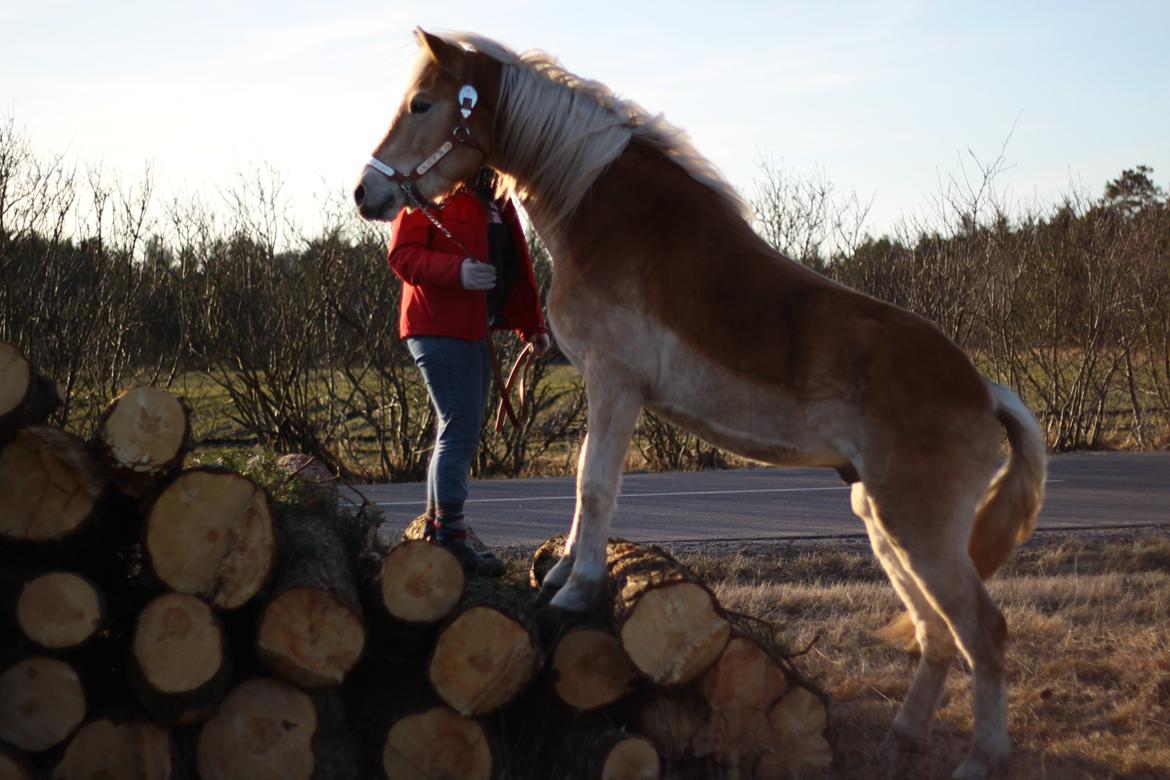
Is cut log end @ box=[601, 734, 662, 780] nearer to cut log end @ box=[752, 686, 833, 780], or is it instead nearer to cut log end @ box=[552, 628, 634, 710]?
cut log end @ box=[552, 628, 634, 710]

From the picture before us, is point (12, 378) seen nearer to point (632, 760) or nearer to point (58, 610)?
point (58, 610)

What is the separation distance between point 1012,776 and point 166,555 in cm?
308

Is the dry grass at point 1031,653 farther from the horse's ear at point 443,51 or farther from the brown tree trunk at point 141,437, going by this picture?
the horse's ear at point 443,51

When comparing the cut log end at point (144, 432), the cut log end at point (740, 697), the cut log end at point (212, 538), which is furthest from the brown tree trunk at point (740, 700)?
the cut log end at point (144, 432)

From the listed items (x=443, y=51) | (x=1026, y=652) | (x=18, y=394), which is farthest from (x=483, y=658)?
(x=1026, y=652)

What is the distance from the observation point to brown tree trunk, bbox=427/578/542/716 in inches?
162

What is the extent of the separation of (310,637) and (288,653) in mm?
88

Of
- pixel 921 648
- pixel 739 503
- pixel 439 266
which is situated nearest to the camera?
pixel 921 648

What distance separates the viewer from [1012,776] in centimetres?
431

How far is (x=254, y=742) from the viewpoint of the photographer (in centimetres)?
388

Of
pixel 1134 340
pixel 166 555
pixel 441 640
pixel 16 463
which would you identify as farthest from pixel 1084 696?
pixel 1134 340

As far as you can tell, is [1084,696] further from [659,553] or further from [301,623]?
[301,623]

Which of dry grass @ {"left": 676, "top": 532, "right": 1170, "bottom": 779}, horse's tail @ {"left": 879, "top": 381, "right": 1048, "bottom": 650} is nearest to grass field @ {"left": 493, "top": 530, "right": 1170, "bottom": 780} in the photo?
dry grass @ {"left": 676, "top": 532, "right": 1170, "bottom": 779}

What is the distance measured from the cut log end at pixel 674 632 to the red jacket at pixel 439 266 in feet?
5.06
